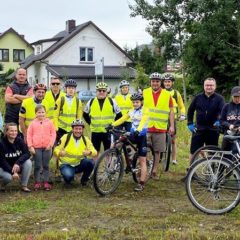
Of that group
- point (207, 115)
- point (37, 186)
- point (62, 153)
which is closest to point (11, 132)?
point (62, 153)

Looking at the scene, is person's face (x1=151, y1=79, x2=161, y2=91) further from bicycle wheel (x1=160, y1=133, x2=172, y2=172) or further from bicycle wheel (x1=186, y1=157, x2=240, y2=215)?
bicycle wheel (x1=186, y1=157, x2=240, y2=215)

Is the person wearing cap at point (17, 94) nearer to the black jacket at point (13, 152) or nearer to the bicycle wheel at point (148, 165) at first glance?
the black jacket at point (13, 152)

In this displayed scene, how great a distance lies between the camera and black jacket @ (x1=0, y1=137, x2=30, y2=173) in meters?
8.18

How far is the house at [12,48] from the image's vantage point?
76.6 meters

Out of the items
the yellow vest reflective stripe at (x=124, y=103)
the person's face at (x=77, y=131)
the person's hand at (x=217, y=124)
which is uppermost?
the yellow vest reflective stripe at (x=124, y=103)

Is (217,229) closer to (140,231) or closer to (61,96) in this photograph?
(140,231)

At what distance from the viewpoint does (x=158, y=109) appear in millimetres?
9344

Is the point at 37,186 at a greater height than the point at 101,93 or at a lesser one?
lesser

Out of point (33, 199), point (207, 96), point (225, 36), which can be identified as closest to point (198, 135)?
point (207, 96)

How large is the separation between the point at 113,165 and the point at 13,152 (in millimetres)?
1673

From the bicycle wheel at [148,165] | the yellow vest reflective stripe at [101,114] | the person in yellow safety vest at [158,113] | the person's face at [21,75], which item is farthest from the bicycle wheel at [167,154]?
the person's face at [21,75]

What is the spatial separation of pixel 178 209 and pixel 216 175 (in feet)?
2.52

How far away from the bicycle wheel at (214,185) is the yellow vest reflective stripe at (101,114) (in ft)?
8.40

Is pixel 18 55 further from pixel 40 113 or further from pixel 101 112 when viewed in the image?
pixel 40 113
